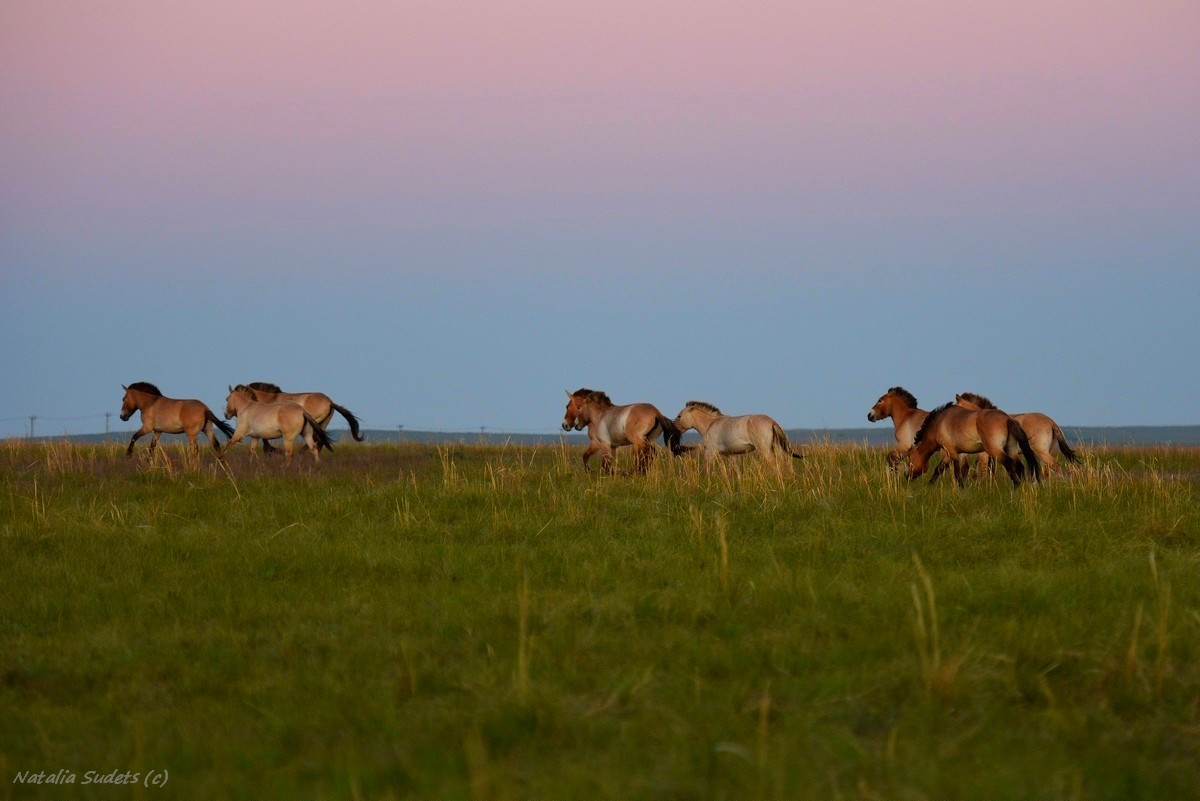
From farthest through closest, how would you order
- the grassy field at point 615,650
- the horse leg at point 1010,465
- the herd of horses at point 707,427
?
the herd of horses at point 707,427 → the horse leg at point 1010,465 → the grassy field at point 615,650

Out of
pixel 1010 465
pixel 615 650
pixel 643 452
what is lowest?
pixel 615 650

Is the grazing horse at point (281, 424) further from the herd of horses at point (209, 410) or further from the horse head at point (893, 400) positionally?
the horse head at point (893, 400)

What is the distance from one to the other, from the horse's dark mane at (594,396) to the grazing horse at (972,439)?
672 centimetres

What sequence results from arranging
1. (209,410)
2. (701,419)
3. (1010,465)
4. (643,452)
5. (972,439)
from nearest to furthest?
(1010,465) → (972,439) → (643,452) → (701,419) → (209,410)

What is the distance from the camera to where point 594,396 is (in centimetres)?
2145

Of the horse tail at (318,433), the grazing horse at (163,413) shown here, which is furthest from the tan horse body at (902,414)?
the grazing horse at (163,413)

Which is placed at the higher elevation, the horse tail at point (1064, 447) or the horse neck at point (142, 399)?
the horse neck at point (142, 399)

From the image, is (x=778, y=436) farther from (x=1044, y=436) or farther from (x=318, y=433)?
(x=318, y=433)

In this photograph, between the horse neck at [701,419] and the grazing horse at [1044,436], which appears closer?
the grazing horse at [1044,436]

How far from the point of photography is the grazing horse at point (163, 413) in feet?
79.4

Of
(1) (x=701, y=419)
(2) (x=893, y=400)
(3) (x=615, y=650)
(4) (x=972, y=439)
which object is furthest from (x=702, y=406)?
(3) (x=615, y=650)

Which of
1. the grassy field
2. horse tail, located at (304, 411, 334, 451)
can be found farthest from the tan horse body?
horse tail, located at (304, 411, 334, 451)

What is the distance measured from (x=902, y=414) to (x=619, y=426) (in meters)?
5.11

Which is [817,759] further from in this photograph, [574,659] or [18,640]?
[18,640]
